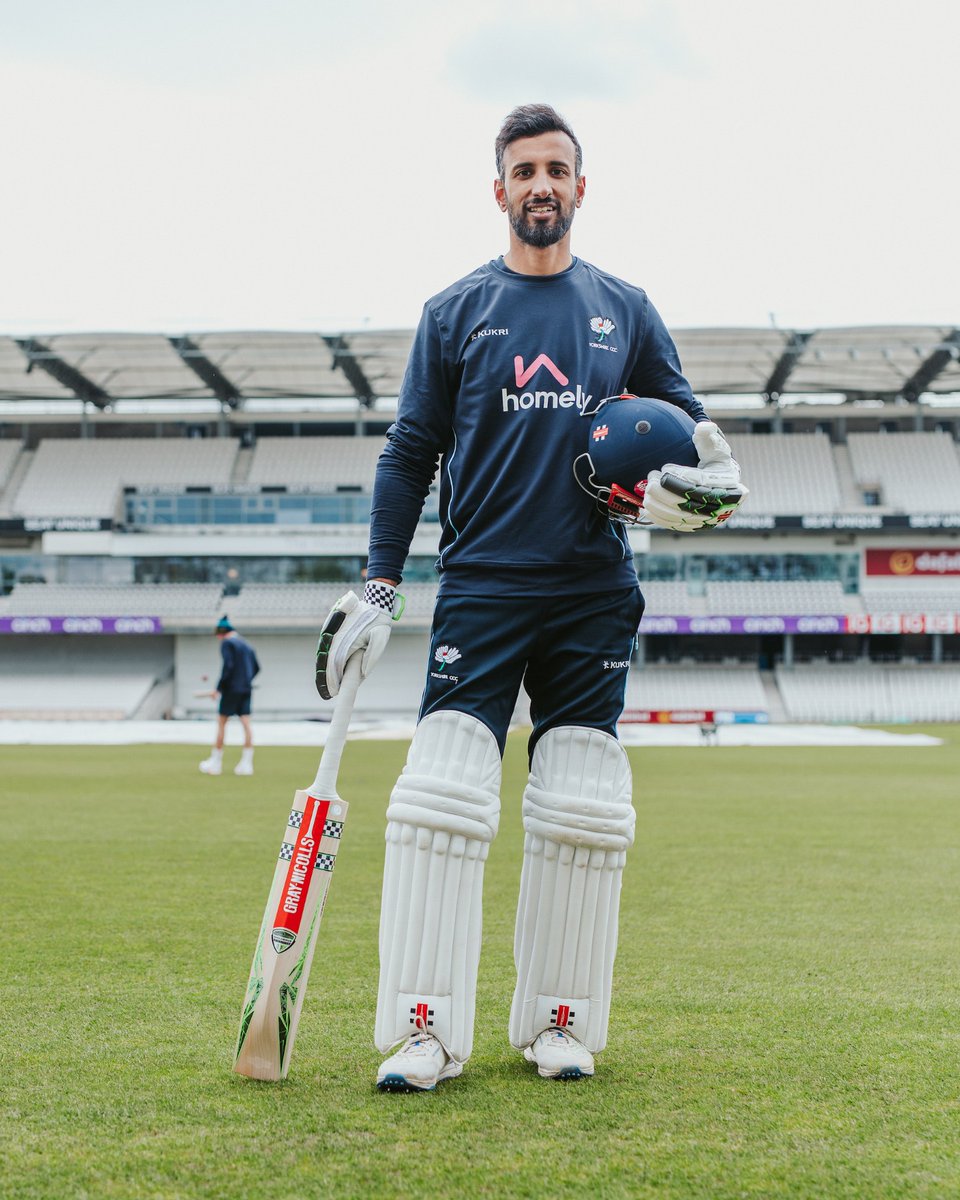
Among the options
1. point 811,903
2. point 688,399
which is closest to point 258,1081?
point 688,399

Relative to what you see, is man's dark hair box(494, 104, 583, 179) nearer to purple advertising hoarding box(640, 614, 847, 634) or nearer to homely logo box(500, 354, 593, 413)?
homely logo box(500, 354, 593, 413)

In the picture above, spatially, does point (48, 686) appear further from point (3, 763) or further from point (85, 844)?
point (85, 844)

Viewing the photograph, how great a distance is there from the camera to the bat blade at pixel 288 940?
2.60 metres

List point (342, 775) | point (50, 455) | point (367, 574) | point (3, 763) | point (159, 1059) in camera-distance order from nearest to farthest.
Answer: point (159, 1059)
point (367, 574)
point (342, 775)
point (3, 763)
point (50, 455)

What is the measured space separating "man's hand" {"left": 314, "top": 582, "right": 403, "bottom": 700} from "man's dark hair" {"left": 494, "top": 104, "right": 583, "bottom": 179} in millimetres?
1240

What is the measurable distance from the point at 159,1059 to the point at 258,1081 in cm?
29

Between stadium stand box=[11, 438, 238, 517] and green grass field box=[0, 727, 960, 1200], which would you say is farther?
stadium stand box=[11, 438, 238, 517]

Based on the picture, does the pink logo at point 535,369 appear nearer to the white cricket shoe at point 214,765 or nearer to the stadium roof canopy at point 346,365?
the white cricket shoe at point 214,765

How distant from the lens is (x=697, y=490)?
8.57 feet

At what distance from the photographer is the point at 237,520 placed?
39.5 m

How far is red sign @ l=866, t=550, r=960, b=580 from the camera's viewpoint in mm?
39562

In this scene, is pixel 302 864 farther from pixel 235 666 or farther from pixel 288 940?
pixel 235 666

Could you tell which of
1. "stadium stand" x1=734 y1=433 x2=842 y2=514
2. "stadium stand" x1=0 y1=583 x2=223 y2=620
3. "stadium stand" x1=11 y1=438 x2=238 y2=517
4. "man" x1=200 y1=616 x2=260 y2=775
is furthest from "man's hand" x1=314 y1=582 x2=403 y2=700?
"stadium stand" x1=11 y1=438 x2=238 y2=517

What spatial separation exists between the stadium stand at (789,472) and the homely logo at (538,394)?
3735cm
